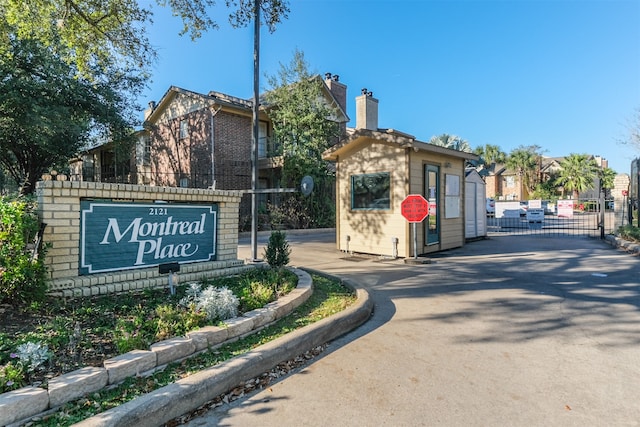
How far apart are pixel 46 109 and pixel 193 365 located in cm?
1531

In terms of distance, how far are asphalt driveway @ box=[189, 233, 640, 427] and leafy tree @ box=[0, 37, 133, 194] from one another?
12347mm

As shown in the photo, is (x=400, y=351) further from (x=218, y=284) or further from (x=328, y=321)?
(x=218, y=284)

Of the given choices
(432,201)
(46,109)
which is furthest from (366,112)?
(46,109)

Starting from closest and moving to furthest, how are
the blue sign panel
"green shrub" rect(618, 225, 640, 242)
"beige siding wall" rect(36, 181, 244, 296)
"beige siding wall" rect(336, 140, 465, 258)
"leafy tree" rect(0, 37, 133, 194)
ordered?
"beige siding wall" rect(36, 181, 244, 296) < the blue sign panel < "beige siding wall" rect(336, 140, 465, 258) < "green shrub" rect(618, 225, 640, 242) < "leafy tree" rect(0, 37, 133, 194)

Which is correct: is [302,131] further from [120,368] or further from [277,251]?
[120,368]

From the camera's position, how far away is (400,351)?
361 cm

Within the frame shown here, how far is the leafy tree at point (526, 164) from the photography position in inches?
2039

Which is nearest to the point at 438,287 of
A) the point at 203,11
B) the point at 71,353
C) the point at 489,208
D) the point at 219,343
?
the point at 219,343

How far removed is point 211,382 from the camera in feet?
8.78

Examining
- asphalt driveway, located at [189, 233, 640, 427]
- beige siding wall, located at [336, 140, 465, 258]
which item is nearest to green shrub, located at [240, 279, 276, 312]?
asphalt driveway, located at [189, 233, 640, 427]

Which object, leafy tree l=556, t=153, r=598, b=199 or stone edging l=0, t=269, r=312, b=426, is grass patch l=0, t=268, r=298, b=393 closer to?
stone edging l=0, t=269, r=312, b=426

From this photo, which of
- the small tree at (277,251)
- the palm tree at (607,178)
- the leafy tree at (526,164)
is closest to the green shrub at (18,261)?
the small tree at (277,251)

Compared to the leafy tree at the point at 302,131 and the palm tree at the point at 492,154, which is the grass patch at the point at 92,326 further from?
the palm tree at the point at 492,154

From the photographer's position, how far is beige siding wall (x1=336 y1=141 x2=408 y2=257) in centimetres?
926
